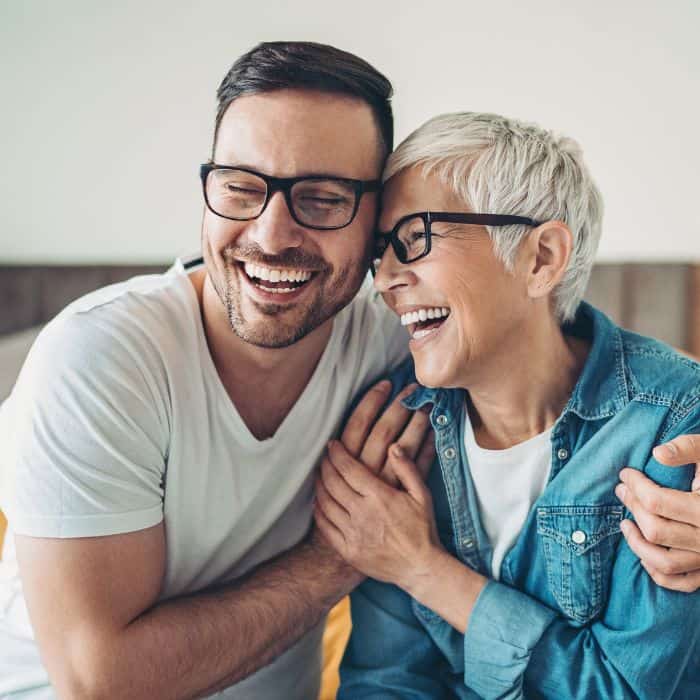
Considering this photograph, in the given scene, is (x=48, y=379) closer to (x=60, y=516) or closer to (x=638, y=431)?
(x=60, y=516)

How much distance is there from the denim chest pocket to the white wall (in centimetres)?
195

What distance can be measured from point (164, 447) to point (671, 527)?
29.9 inches

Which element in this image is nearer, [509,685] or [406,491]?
[509,685]

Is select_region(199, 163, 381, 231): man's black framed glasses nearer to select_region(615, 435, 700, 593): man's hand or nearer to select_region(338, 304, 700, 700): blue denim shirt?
select_region(338, 304, 700, 700): blue denim shirt

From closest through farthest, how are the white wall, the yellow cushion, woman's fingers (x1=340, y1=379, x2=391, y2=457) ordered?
woman's fingers (x1=340, y1=379, x2=391, y2=457)
the yellow cushion
the white wall

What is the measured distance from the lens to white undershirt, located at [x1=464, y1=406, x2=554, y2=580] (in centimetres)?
125

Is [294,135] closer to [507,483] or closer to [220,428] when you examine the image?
[220,428]

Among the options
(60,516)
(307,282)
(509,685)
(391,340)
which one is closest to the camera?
(60,516)

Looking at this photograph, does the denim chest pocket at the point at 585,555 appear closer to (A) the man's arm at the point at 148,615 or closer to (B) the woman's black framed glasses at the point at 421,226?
(A) the man's arm at the point at 148,615

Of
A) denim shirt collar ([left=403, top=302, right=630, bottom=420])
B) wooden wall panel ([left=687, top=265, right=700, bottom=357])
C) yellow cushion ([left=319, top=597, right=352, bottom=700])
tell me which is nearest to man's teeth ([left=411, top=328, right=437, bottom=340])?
denim shirt collar ([left=403, top=302, right=630, bottom=420])

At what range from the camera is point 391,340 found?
4.85 ft

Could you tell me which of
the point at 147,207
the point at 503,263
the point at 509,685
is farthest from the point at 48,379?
the point at 147,207

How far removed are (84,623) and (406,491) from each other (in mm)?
556

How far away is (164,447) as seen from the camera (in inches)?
46.0
